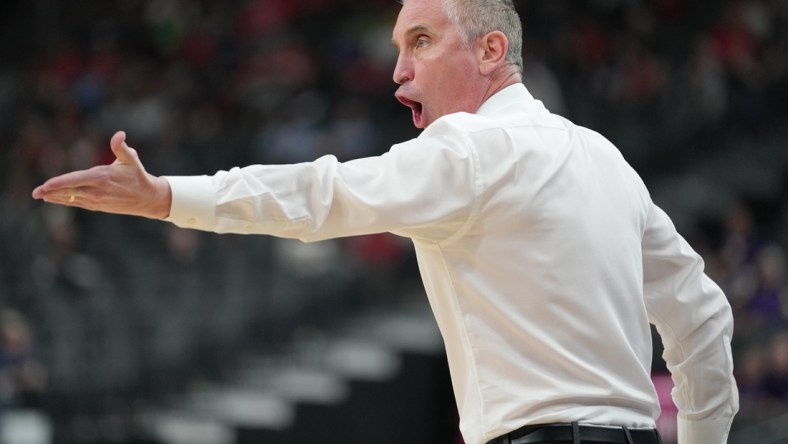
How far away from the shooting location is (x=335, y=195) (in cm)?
287

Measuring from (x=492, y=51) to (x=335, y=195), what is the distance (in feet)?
2.21

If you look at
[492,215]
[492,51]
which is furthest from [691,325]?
[492,51]

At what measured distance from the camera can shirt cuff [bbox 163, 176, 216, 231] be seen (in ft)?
9.26

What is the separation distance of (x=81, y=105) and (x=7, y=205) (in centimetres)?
225

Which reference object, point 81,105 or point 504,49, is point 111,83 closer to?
point 81,105

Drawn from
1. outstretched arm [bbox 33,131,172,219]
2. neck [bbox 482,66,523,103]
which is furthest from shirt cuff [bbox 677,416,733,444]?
outstretched arm [bbox 33,131,172,219]

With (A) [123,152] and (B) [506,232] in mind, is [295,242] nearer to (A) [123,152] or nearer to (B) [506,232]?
(B) [506,232]

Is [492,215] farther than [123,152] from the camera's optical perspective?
Yes

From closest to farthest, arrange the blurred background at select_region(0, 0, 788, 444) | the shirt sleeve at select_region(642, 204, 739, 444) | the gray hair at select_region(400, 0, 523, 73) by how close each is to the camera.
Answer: the gray hair at select_region(400, 0, 523, 73)
the shirt sleeve at select_region(642, 204, 739, 444)
the blurred background at select_region(0, 0, 788, 444)

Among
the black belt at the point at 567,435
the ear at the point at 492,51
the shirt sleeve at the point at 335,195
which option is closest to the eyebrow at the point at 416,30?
the ear at the point at 492,51

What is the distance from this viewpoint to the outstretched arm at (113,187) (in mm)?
2701

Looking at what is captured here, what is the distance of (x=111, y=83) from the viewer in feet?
49.2

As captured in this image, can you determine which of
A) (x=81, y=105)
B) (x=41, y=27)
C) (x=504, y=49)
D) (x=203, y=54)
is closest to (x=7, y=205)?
(x=81, y=105)

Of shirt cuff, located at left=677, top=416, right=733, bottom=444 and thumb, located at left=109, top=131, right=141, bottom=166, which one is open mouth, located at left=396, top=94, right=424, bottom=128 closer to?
thumb, located at left=109, top=131, right=141, bottom=166
